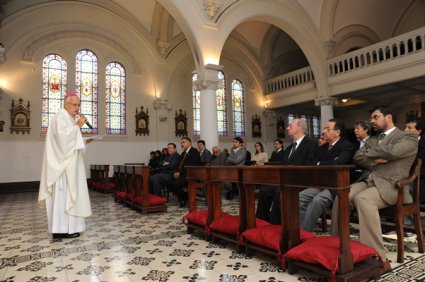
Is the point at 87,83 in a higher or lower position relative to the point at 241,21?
lower

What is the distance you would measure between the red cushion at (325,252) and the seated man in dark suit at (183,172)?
446cm

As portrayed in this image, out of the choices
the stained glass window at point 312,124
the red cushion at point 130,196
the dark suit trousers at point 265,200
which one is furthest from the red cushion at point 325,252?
the stained glass window at point 312,124

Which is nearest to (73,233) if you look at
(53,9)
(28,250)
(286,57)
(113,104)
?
(28,250)

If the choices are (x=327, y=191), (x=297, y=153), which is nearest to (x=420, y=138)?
(x=327, y=191)

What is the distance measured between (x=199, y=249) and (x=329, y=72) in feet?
36.8

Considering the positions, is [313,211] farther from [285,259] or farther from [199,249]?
[199,249]

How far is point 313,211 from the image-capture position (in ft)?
12.8

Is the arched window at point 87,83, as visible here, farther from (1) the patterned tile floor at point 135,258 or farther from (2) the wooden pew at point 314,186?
(2) the wooden pew at point 314,186

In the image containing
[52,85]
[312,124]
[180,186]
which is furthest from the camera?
[312,124]

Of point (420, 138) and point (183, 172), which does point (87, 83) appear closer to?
point (183, 172)

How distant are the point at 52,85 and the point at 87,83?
1.32m

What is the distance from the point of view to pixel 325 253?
2723 millimetres

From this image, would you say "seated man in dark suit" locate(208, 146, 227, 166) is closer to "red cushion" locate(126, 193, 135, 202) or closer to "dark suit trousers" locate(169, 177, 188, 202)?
"dark suit trousers" locate(169, 177, 188, 202)

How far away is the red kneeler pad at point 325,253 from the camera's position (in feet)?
8.65
